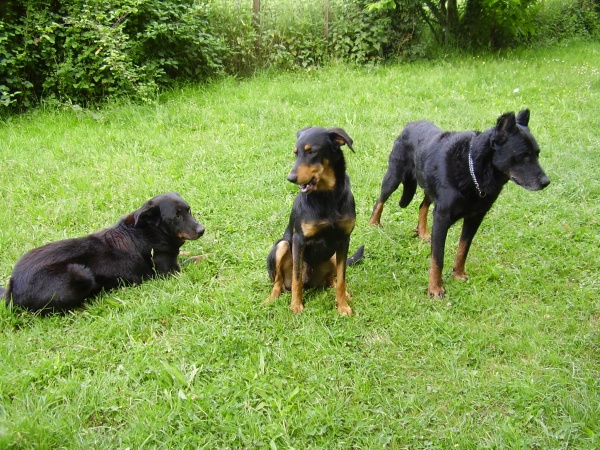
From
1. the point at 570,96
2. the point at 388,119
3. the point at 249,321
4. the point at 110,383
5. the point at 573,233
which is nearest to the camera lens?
the point at 110,383

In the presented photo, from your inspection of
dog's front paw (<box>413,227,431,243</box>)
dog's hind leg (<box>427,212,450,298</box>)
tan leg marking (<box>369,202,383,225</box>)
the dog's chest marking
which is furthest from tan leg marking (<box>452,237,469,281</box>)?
the dog's chest marking

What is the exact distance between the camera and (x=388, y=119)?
7566 mm

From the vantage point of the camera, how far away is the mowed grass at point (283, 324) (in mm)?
2893

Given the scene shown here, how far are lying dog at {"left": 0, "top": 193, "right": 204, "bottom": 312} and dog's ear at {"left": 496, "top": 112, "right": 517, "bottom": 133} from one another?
2.81m

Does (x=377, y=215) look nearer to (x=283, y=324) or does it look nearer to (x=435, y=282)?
(x=435, y=282)

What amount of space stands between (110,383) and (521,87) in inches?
329

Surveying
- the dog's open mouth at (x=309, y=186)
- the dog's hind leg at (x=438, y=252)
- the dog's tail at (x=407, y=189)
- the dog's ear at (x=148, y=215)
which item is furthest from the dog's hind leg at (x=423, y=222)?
the dog's ear at (x=148, y=215)

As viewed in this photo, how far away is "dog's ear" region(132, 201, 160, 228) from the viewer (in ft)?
14.8

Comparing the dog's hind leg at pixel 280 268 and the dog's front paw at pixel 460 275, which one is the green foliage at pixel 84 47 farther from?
the dog's front paw at pixel 460 275

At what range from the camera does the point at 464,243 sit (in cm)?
431

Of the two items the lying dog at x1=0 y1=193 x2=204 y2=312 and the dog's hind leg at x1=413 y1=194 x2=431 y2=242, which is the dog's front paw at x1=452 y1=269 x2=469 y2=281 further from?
the lying dog at x1=0 y1=193 x2=204 y2=312

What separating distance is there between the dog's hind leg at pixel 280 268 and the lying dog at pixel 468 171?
125cm

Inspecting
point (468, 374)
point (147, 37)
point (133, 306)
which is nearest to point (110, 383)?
point (133, 306)

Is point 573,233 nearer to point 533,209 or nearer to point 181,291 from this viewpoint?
point 533,209
